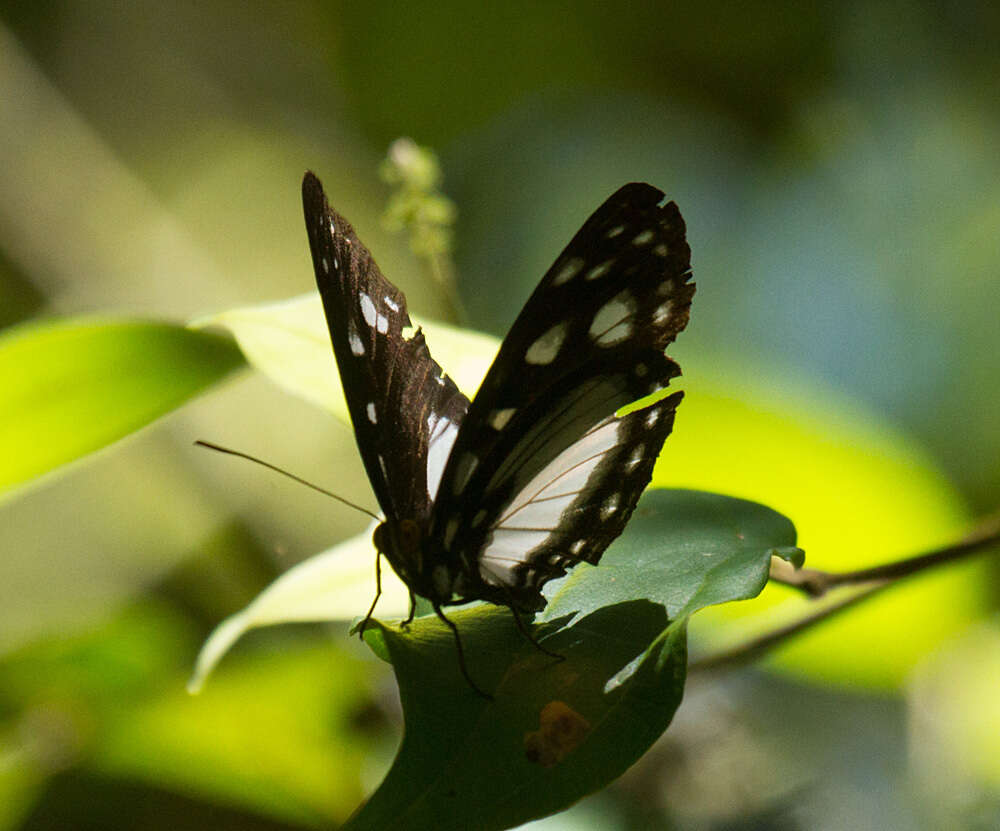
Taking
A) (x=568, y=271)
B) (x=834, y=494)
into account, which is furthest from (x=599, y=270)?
(x=834, y=494)

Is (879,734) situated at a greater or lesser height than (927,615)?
lesser

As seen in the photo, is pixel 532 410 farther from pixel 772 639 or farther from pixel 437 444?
pixel 772 639

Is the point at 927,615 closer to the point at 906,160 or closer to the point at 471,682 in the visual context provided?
the point at 471,682

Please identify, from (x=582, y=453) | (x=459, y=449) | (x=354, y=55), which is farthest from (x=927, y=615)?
(x=354, y=55)

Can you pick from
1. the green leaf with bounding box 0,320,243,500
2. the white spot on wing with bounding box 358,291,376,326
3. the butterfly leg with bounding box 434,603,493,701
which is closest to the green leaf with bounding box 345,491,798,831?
the butterfly leg with bounding box 434,603,493,701

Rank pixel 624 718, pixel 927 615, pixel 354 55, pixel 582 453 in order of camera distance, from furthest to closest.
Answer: pixel 354 55, pixel 927 615, pixel 582 453, pixel 624 718

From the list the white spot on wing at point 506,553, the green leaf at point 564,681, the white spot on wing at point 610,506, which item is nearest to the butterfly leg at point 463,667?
the green leaf at point 564,681

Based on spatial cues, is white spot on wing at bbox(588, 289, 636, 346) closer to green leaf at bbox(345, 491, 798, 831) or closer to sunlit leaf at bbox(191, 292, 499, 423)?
green leaf at bbox(345, 491, 798, 831)
